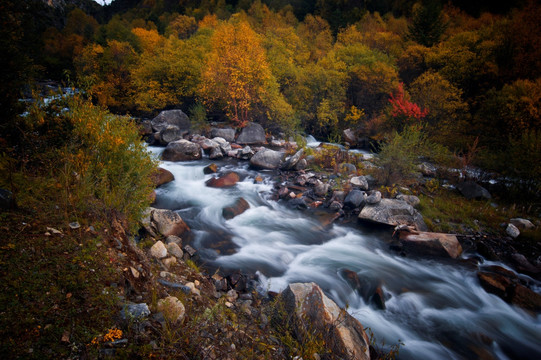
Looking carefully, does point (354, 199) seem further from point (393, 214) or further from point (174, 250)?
point (174, 250)

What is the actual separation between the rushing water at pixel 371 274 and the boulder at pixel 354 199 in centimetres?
105

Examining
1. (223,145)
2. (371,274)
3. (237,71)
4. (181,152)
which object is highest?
(237,71)

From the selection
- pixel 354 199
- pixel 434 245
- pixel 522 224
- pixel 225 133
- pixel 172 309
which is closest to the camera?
pixel 172 309

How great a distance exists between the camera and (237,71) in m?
18.6

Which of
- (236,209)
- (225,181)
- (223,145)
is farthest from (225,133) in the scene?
(236,209)

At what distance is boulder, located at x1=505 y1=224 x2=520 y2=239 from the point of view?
859 centimetres

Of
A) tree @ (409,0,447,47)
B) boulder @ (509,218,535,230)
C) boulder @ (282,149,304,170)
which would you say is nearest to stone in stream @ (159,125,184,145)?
boulder @ (282,149,304,170)

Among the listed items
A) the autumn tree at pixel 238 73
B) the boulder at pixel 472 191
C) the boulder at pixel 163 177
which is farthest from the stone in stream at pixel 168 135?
the boulder at pixel 472 191

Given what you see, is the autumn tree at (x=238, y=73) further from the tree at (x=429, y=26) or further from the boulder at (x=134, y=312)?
the tree at (x=429, y=26)

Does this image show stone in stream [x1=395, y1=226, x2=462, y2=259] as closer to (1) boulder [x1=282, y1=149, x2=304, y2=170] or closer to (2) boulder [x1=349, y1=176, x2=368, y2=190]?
(2) boulder [x1=349, y1=176, x2=368, y2=190]

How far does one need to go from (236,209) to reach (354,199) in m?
4.78

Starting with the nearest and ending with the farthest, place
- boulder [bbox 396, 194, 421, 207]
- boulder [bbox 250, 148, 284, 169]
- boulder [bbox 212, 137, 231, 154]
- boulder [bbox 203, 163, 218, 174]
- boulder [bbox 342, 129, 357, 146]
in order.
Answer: boulder [bbox 396, 194, 421, 207] < boulder [bbox 203, 163, 218, 174] < boulder [bbox 250, 148, 284, 169] < boulder [bbox 212, 137, 231, 154] < boulder [bbox 342, 129, 357, 146]

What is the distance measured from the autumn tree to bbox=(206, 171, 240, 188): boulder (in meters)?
8.79

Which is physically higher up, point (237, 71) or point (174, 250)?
point (237, 71)
